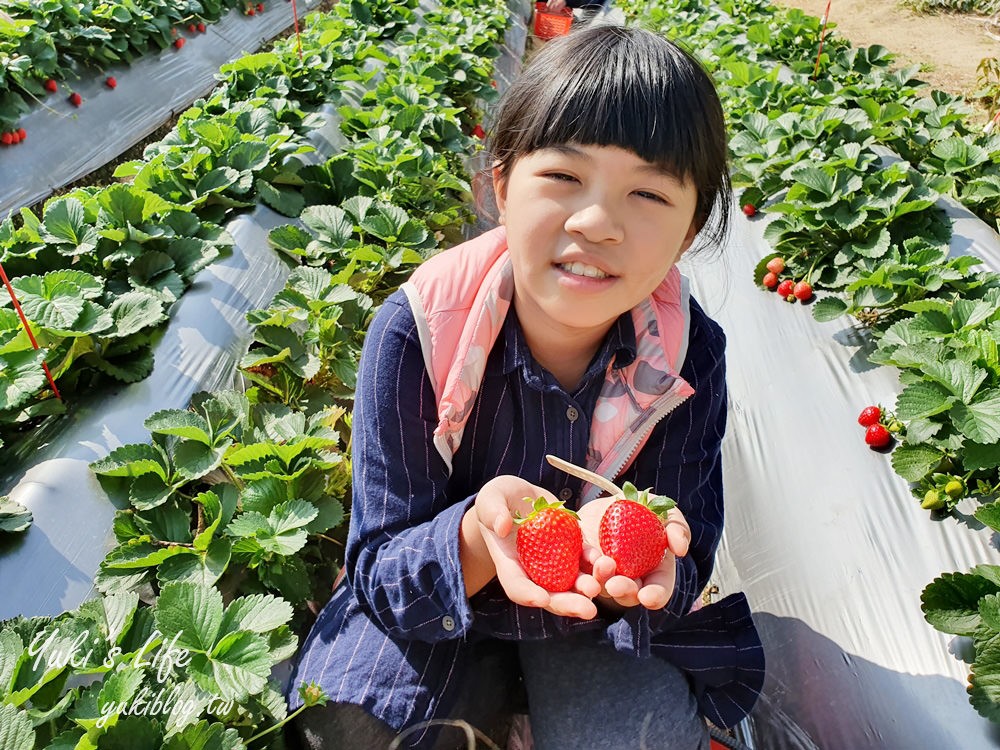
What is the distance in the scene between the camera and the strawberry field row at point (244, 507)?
1.31 m

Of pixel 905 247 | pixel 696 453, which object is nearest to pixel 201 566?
pixel 696 453

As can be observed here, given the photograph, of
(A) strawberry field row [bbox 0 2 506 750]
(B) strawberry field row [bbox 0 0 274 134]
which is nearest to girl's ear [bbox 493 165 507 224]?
(A) strawberry field row [bbox 0 2 506 750]

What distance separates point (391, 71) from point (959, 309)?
3.30 metres

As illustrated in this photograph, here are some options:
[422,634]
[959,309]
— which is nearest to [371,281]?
[422,634]

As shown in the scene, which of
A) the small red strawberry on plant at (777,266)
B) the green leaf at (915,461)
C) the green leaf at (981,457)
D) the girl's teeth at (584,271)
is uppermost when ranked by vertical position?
the girl's teeth at (584,271)

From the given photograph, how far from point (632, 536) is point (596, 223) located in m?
0.48

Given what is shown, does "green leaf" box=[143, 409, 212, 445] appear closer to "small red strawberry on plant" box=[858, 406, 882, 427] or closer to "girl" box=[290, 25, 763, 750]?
"girl" box=[290, 25, 763, 750]

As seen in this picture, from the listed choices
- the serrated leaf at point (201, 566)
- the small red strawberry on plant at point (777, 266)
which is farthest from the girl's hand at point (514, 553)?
the small red strawberry on plant at point (777, 266)

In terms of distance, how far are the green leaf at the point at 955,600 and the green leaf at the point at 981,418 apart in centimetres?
36

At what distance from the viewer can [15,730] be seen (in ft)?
3.87

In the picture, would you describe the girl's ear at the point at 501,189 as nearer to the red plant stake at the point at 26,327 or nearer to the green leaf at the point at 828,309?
the red plant stake at the point at 26,327

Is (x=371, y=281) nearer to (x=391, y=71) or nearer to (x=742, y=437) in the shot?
(x=742, y=437)

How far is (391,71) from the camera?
4.47m

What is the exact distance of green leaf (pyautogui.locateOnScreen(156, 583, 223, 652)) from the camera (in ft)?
4.53
